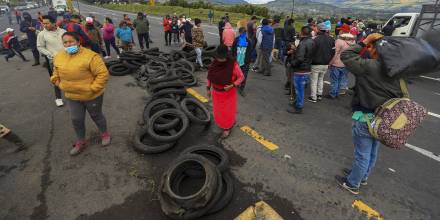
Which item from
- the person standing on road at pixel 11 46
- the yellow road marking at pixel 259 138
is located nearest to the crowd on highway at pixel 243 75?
the yellow road marking at pixel 259 138

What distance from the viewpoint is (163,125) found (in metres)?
4.45

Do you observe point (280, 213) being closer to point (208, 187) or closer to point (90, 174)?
point (208, 187)

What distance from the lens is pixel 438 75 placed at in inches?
399

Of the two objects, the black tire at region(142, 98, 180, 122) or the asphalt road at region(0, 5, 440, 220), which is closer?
the asphalt road at region(0, 5, 440, 220)

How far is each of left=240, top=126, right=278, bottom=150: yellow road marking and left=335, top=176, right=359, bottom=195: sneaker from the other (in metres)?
1.15

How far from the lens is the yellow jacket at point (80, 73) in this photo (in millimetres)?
3562

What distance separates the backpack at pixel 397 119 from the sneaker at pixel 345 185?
3.14 ft

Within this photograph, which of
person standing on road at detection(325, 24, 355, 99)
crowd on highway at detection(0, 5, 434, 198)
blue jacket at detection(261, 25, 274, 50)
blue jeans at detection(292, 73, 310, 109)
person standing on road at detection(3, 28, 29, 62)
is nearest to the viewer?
crowd on highway at detection(0, 5, 434, 198)

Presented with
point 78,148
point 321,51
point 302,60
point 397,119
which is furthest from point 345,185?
point 78,148

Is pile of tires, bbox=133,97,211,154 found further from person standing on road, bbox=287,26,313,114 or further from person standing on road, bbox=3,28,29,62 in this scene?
person standing on road, bbox=3,28,29,62

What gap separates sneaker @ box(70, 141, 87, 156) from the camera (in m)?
4.10

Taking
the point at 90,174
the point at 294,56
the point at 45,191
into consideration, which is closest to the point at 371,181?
the point at 294,56

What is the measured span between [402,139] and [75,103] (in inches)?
179

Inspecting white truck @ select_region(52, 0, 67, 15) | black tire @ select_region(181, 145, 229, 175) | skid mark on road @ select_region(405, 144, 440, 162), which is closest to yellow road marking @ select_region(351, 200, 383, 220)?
black tire @ select_region(181, 145, 229, 175)
